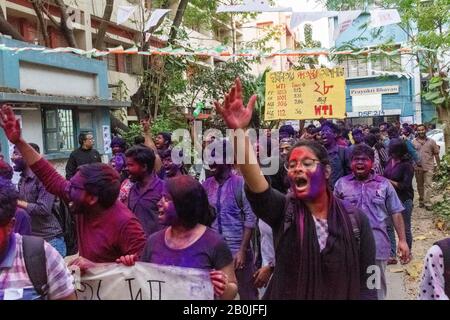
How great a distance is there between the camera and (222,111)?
2.60m

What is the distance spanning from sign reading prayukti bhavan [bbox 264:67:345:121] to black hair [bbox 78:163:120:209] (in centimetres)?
488

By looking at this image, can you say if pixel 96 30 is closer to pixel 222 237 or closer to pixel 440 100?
pixel 440 100

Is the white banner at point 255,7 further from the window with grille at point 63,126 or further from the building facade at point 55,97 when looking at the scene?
the window with grille at point 63,126

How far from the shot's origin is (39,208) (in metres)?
4.39

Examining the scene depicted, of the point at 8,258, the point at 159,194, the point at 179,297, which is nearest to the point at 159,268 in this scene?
the point at 179,297

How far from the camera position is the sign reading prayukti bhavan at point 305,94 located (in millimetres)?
7625

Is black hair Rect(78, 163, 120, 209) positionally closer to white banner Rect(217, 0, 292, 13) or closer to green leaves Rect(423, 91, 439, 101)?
white banner Rect(217, 0, 292, 13)

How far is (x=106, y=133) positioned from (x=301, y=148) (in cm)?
1105

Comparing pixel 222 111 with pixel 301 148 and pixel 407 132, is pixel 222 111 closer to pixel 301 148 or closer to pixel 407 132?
pixel 301 148

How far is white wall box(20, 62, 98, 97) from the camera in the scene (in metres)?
10.8

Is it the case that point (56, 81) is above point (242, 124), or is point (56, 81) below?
above

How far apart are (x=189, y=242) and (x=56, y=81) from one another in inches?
392

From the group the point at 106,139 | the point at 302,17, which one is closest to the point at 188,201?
the point at 302,17

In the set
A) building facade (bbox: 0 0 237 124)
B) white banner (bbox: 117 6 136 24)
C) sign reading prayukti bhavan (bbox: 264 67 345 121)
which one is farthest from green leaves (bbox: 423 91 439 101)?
white banner (bbox: 117 6 136 24)
